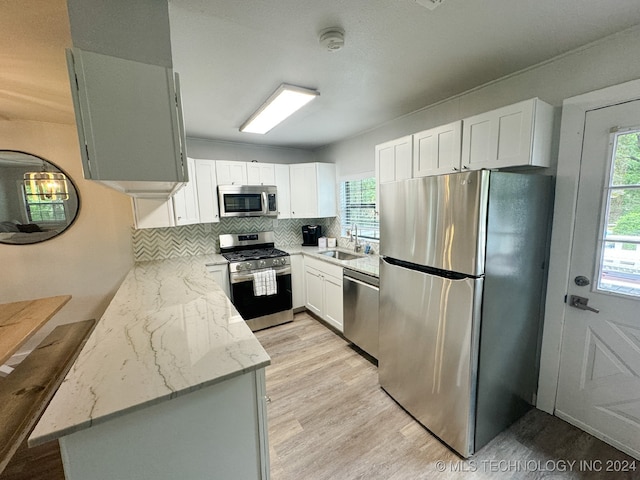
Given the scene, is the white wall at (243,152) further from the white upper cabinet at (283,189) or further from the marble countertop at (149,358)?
the marble countertop at (149,358)

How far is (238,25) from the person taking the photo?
135 centimetres

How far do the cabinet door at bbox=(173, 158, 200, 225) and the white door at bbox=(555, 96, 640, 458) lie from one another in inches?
140

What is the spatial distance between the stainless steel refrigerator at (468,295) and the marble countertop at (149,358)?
3.82 ft

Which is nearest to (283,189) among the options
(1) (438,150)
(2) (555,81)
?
(1) (438,150)

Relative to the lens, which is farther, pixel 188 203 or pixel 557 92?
pixel 188 203

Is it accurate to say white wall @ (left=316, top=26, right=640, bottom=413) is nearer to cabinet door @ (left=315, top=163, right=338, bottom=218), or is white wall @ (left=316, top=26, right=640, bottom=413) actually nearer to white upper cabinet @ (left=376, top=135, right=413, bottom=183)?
white upper cabinet @ (left=376, top=135, right=413, bottom=183)

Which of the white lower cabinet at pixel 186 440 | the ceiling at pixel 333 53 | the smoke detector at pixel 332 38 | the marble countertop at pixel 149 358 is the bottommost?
the white lower cabinet at pixel 186 440

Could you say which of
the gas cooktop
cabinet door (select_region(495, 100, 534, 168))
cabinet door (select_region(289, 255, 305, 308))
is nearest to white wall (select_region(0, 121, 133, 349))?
the gas cooktop

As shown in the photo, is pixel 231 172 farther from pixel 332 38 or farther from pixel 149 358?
pixel 149 358

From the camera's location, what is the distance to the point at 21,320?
6.55 feet

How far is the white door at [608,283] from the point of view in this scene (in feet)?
5.09

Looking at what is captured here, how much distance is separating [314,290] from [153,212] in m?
2.12

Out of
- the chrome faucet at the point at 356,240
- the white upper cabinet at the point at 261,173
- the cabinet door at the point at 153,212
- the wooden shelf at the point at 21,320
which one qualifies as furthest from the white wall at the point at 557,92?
the wooden shelf at the point at 21,320

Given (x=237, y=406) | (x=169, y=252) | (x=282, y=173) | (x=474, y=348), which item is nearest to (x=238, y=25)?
(x=237, y=406)
